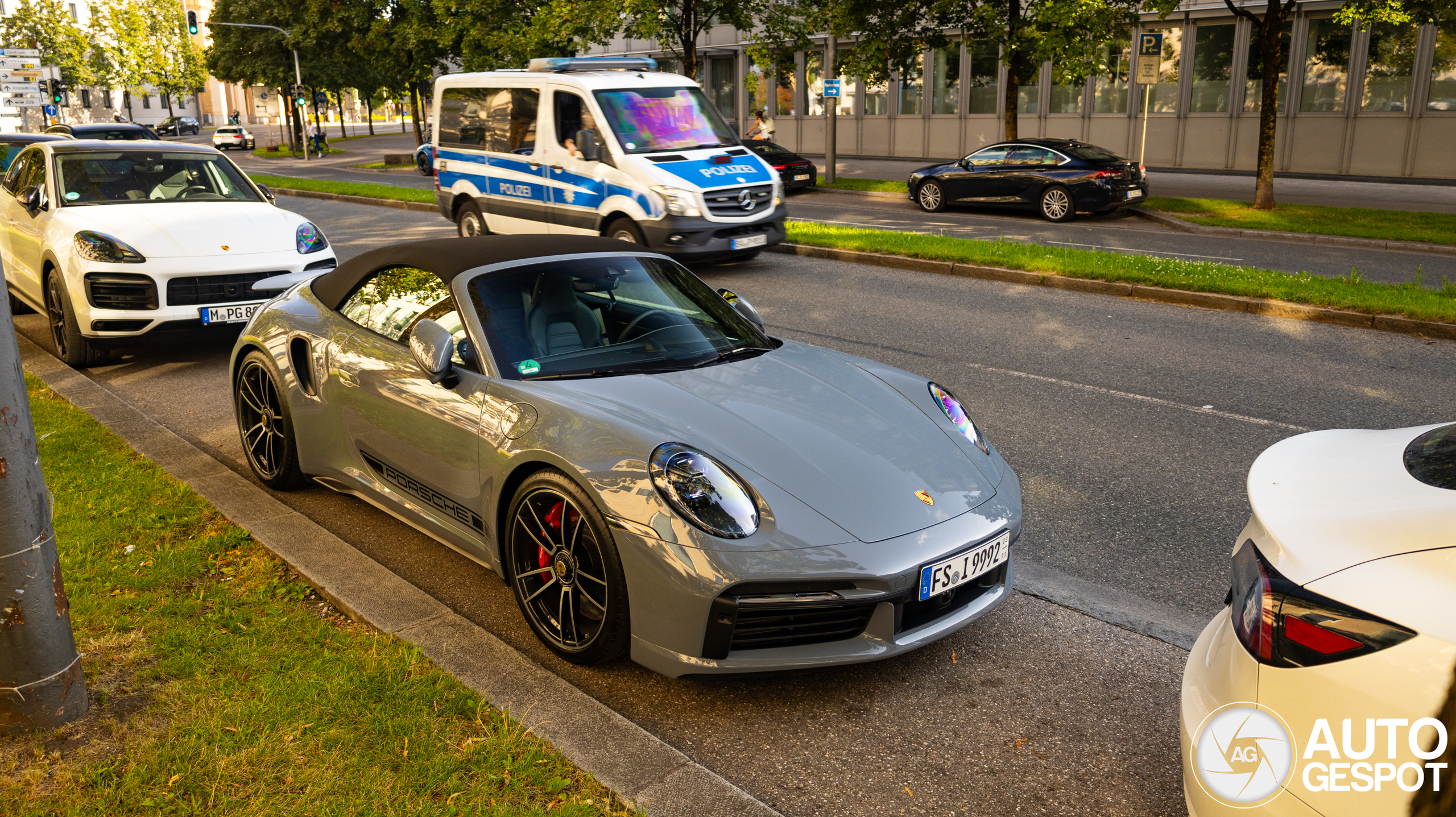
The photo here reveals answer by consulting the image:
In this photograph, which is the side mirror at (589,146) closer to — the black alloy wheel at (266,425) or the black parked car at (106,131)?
the black alloy wheel at (266,425)

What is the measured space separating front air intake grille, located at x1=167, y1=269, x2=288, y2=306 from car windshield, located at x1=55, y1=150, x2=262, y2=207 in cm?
130

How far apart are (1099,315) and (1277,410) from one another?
3.28 m

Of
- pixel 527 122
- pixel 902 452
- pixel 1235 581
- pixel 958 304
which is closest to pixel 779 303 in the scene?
pixel 958 304

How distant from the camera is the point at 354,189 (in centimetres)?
2467

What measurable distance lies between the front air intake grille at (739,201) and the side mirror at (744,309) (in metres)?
7.27

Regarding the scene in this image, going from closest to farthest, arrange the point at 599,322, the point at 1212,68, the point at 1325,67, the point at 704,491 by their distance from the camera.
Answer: the point at 704,491, the point at 599,322, the point at 1325,67, the point at 1212,68

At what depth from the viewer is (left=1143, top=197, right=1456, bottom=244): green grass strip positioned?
1594 cm

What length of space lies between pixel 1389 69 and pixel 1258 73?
302 cm

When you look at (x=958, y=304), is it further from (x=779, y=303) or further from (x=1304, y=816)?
(x=1304, y=816)

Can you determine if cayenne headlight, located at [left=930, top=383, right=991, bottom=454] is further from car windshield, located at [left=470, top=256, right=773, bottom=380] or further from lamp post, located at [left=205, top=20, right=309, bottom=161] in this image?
lamp post, located at [left=205, top=20, right=309, bottom=161]

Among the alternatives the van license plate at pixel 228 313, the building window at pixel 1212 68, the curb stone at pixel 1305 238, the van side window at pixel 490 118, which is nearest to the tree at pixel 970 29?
the curb stone at pixel 1305 238

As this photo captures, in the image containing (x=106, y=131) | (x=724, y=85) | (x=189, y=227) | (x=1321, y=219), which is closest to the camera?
(x=189, y=227)

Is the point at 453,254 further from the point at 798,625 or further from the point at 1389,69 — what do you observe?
the point at 1389,69

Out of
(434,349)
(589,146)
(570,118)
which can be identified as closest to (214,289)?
(434,349)
